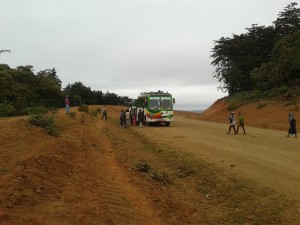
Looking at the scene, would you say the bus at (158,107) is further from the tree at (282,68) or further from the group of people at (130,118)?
the tree at (282,68)

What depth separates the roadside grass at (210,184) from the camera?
26.8 ft

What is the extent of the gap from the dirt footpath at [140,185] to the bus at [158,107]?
16.2m

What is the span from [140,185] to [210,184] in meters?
2.02

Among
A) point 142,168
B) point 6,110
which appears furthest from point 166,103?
point 142,168

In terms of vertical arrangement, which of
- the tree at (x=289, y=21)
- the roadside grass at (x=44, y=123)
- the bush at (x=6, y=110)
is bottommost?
the roadside grass at (x=44, y=123)

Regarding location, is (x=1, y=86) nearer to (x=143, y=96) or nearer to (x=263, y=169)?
(x=143, y=96)

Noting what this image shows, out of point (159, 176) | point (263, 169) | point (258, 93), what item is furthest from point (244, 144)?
point (258, 93)

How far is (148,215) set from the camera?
7602 mm

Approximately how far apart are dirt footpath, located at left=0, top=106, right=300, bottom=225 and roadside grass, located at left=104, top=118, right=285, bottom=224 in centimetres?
2

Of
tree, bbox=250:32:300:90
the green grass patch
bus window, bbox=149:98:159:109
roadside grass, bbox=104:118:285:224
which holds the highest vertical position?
tree, bbox=250:32:300:90

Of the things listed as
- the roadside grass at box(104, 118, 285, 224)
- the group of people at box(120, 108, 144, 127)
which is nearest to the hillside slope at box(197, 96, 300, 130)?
the group of people at box(120, 108, 144, 127)

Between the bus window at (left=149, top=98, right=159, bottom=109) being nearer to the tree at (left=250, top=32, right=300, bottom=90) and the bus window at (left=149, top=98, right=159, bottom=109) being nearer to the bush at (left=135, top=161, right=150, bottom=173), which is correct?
the tree at (left=250, top=32, right=300, bottom=90)

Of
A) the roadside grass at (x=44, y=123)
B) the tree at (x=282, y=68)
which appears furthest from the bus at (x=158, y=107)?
the tree at (x=282, y=68)

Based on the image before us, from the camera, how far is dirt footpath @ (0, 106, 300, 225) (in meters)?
7.29
